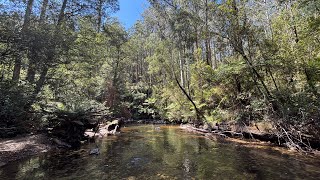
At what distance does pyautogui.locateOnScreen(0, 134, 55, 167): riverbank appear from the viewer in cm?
726

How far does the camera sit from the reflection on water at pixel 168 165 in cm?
597

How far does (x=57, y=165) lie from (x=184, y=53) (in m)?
17.4

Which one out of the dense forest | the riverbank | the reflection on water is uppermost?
the dense forest

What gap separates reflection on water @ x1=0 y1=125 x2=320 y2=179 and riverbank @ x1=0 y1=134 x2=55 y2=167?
47 cm

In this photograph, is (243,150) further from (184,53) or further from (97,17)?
(184,53)

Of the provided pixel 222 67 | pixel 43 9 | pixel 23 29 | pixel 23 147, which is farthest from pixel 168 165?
pixel 43 9

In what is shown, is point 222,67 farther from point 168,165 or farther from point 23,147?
point 23,147

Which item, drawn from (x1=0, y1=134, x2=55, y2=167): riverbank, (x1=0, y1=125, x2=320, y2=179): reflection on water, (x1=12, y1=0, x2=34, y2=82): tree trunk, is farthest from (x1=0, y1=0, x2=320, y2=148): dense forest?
(x1=0, y1=125, x2=320, y2=179): reflection on water

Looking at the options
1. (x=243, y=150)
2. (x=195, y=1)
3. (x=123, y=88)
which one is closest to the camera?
(x=243, y=150)

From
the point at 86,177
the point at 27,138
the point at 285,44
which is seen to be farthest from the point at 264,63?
the point at 27,138

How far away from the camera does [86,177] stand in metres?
5.88

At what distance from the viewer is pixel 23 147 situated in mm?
8195

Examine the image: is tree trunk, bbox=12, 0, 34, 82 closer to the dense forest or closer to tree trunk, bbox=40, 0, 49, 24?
the dense forest

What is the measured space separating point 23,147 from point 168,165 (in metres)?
5.43
